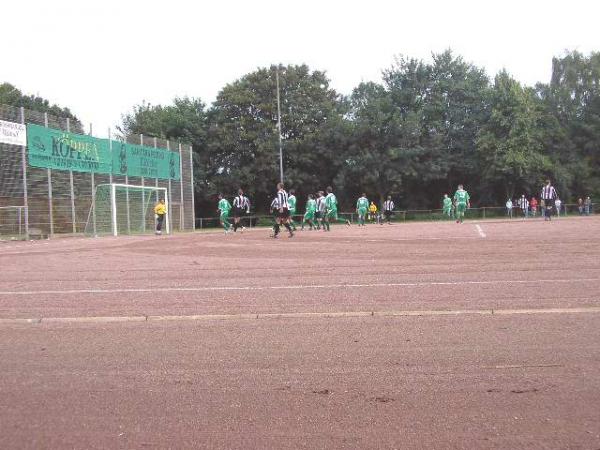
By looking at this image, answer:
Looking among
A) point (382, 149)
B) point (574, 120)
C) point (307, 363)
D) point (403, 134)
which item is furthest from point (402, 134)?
point (307, 363)

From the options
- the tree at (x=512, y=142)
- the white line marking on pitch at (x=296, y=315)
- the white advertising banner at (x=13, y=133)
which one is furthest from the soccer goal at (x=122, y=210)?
the tree at (x=512, y=142)

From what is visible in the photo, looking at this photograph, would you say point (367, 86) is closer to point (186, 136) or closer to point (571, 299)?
point (186, 136)

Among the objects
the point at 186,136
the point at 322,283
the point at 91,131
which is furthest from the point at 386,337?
the point at 186,136

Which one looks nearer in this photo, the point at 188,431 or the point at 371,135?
the point at 188,431

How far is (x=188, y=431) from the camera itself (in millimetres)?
3902

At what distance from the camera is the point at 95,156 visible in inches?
1267

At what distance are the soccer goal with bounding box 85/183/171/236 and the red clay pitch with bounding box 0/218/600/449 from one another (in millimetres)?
21603

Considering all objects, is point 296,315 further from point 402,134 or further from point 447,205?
point 402,134

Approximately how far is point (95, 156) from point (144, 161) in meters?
5.06

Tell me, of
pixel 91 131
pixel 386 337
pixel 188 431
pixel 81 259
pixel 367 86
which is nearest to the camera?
pixel 188 431

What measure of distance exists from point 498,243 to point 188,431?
565 inches

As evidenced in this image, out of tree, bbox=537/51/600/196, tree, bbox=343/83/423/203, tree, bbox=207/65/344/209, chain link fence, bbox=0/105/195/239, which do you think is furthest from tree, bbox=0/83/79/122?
tree, bbox=537/51/600/196

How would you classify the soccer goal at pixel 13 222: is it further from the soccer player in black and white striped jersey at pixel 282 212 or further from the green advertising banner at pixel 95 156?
the soccer player in black and white striped jersey at pixel 282 212

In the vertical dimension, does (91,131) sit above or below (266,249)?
above
